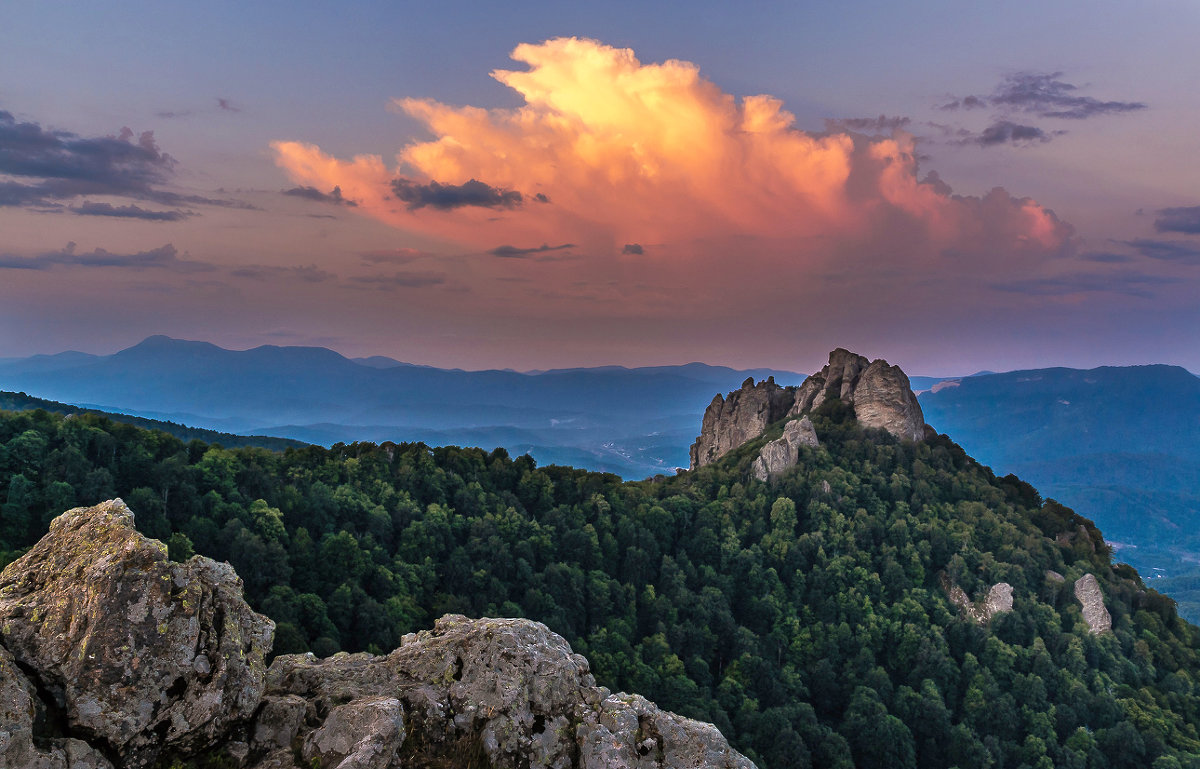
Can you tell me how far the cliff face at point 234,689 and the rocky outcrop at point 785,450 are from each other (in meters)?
75.4

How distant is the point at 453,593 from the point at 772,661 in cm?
3213

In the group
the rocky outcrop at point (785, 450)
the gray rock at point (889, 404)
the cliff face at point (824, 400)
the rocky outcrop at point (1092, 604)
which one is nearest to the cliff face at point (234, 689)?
the rocky outcrop at point (785, 450)

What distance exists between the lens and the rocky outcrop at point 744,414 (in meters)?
112

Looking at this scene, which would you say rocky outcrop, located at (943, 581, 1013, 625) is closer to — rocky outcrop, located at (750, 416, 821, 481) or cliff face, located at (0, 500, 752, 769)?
rocky outcrop, located at (750, 416, 821, 481)

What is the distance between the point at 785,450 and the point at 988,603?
2861 centimetres

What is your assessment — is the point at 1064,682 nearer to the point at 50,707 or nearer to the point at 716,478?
the point at 716,478

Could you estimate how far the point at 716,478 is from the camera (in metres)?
94.4

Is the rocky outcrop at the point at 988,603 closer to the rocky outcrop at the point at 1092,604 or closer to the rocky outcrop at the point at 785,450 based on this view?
the rocky outcrop at the point at 1092,604

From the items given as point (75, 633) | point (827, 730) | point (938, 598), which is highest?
point (75, 633)

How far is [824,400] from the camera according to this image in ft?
337

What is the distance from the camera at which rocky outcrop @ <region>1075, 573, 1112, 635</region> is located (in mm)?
72938

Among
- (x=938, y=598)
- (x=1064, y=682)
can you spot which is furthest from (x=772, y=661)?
(x=1064, y=682)

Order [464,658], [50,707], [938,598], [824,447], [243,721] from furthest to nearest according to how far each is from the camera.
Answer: [824,447], [938,598], [464,658], [243,721], [50,707]

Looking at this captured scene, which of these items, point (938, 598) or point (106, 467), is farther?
point (938, 598)
